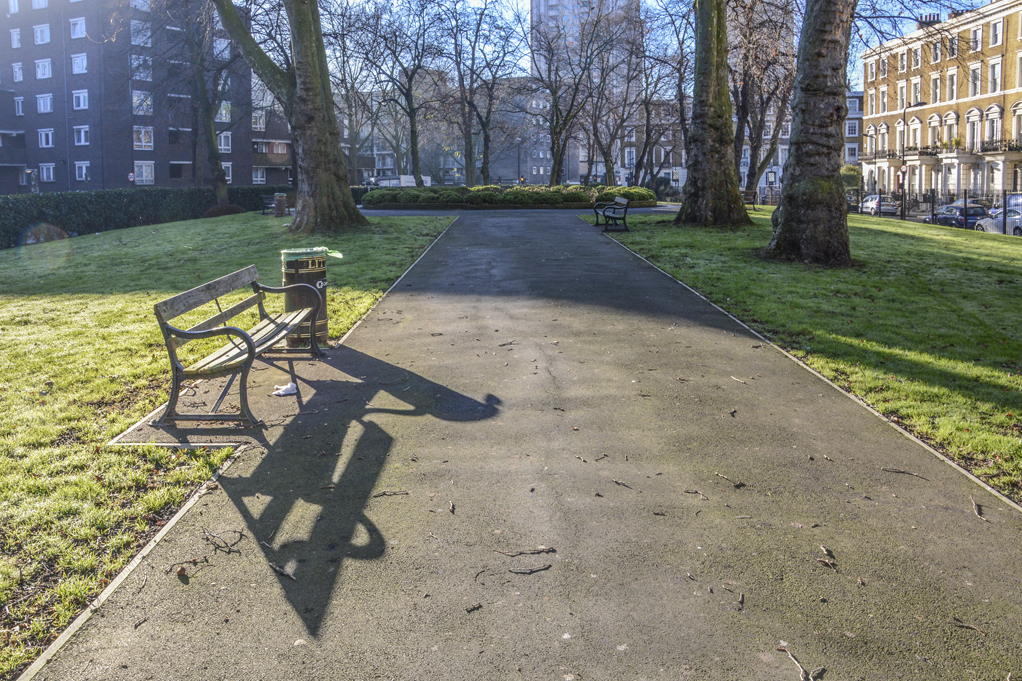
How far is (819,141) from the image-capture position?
560 inches

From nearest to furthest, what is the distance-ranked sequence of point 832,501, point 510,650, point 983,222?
1. point 510,650
2. point 832,501
3. point 983,222

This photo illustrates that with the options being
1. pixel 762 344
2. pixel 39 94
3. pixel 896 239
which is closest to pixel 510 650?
pixel 762 344

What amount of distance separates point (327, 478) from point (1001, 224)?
34.0m

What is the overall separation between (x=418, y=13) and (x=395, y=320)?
113 feet

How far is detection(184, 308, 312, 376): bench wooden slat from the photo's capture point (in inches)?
233

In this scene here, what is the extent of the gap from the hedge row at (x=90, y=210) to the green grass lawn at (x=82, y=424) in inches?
406

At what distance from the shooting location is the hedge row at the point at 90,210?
25.8 meters

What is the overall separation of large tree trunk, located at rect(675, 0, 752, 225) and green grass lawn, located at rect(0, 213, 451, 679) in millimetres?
8914

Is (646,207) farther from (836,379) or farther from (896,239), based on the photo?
(836,379)

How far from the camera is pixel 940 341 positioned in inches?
350

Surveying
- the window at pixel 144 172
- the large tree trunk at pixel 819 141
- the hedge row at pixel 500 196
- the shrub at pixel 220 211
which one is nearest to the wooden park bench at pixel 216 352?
the large tree trunk at pixel 819 141

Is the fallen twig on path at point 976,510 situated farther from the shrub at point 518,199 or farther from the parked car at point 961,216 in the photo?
the parked car at point 961,216

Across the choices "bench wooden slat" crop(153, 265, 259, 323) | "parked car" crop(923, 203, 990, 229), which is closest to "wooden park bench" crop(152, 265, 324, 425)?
"bench wooden slat" crop(153, 265, 259, 323)

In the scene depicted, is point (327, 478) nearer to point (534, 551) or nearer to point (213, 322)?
point (534, 551)
